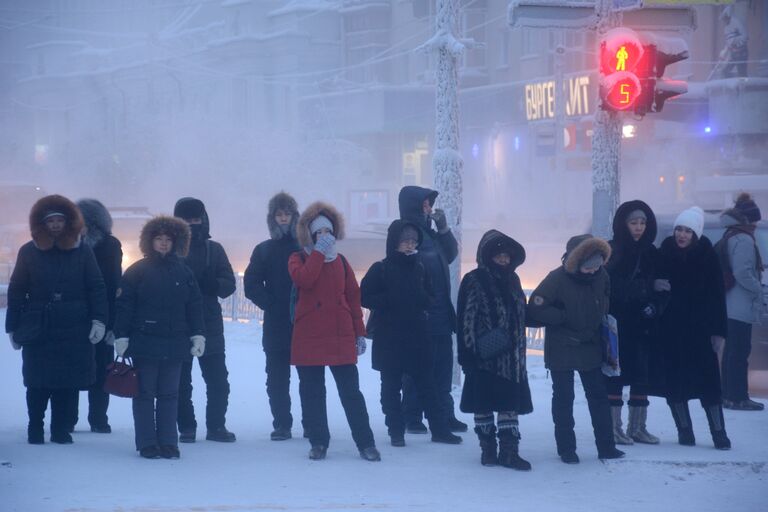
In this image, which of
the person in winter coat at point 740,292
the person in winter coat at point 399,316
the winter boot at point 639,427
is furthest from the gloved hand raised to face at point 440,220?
the person in winter coat at point 740,292

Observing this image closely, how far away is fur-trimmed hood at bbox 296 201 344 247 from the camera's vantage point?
8.00 meters

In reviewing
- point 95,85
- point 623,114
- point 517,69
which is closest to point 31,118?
point 95,85

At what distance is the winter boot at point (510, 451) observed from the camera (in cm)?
795

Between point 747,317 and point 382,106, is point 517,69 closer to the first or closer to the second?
point 382,106

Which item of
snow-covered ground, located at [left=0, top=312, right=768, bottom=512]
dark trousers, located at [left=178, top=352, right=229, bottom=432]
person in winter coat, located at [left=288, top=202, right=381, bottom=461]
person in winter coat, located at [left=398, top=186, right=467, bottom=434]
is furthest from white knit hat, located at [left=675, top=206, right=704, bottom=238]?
dark trousers, located at [left=178, top=352, right=229, bottom=432]

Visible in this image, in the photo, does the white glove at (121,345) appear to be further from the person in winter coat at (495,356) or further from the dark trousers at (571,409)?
the dark trousers at (571,409)

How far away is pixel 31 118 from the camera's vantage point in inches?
2630

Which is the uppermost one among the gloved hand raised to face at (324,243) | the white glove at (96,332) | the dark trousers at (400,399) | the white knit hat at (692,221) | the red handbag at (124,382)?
the white knit hat at (692,221)

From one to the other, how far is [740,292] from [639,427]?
7.69 ft

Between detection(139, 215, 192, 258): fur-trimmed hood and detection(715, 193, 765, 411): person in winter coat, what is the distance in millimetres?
5408

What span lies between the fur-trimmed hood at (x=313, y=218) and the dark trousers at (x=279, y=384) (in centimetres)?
130

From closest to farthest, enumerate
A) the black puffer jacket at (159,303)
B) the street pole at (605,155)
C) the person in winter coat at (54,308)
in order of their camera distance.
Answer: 1. the black puffer jacket at (159,303)
2. the person in winter coat at (54,308)
3. the street pole at (605,155)

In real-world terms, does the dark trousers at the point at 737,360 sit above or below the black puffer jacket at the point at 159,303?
below

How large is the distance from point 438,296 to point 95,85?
5941 centimetres
